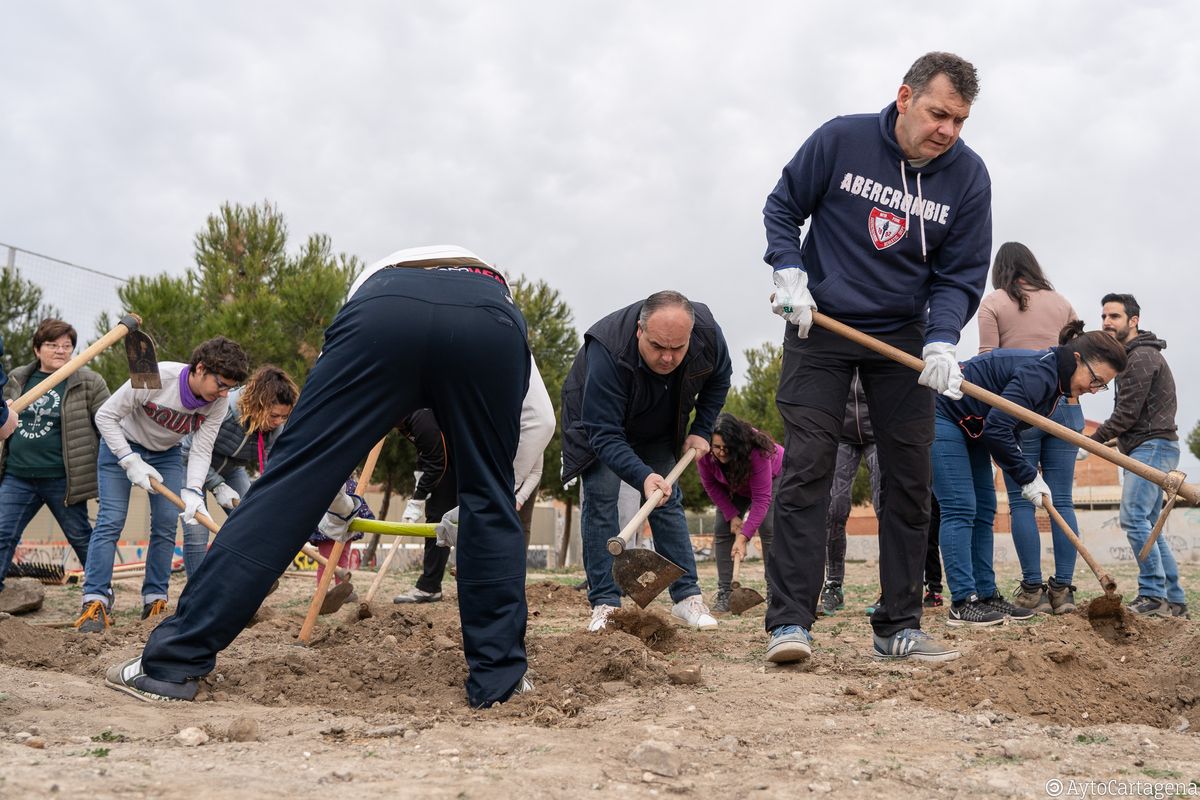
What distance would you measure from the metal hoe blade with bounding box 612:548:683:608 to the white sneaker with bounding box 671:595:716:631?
1.89ft

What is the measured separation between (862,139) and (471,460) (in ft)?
6.67

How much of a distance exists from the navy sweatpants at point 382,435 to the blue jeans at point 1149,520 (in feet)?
13.3

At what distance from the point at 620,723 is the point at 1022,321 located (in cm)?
439

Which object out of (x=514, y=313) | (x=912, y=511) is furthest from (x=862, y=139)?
(x=514, y=313)

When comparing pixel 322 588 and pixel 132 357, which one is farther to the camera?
pixel 132 357

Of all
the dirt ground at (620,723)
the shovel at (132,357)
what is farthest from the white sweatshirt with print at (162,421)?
the dirt ground at (620,723)

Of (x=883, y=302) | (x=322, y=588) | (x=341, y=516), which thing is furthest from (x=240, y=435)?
(x=883, y=302)

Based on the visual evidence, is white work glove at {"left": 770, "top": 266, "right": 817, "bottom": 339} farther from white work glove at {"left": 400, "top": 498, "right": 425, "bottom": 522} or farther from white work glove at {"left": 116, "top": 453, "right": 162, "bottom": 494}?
white work glove at {"left": 116, "top": 453, "right": 162, "bottom": 494}

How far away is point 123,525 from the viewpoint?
5348 millimetres

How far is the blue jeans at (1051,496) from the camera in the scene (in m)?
5.62

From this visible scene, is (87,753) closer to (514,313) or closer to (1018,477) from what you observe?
(514,313)

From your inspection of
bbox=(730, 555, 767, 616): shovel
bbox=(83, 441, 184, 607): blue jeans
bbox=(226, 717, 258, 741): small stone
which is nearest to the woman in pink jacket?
bbox=(730, 555, 767, 616): shovel

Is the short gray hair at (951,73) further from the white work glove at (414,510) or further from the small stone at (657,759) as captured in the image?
the white work glove at (414,510)

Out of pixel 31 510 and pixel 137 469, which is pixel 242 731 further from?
pixel 31 510
